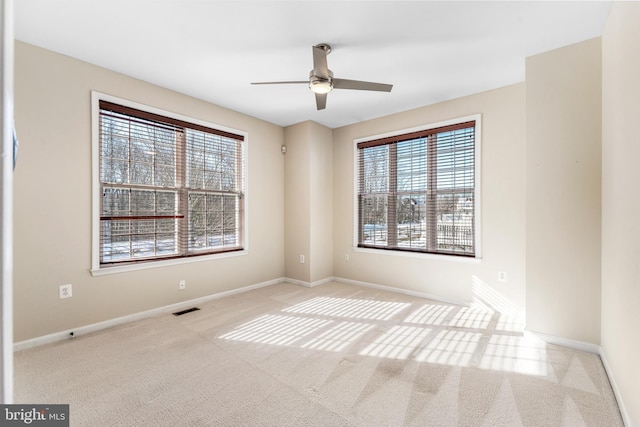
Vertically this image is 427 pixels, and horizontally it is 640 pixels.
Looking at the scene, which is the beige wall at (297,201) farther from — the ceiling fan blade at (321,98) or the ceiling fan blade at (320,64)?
the ceiling fan blade at (320,64)

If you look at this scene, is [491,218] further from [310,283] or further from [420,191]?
[310,283]

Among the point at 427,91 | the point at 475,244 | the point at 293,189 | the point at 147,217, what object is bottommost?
the point at 475,244

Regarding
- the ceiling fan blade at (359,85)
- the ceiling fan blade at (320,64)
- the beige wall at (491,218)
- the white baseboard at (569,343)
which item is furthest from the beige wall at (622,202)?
the ceiling fan blade at (320,64)

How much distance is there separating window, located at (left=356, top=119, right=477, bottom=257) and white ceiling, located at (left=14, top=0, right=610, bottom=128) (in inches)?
29.9

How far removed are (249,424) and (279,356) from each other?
0.76 meters

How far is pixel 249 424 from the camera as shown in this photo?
66.5 inches

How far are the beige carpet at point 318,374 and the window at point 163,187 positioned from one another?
3.01 feet

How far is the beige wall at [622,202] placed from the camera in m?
1.63

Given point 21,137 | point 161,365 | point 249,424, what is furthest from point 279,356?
point 21,137

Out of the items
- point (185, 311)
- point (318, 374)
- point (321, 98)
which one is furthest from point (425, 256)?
point (185, 311)

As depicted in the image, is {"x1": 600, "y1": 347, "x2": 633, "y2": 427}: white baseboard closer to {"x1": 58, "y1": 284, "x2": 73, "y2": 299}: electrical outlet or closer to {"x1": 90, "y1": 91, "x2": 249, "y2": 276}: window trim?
{"x1": 90, "y1": 91, "x2": 249, "y2": 276}: window trim

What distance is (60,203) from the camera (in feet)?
8.87

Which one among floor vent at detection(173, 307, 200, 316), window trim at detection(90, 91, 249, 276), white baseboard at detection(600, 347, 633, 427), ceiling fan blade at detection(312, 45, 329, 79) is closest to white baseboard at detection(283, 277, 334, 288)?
floor vent at detection(173, 307, 200, 316)

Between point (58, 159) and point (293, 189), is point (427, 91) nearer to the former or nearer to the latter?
point (293, 189)
